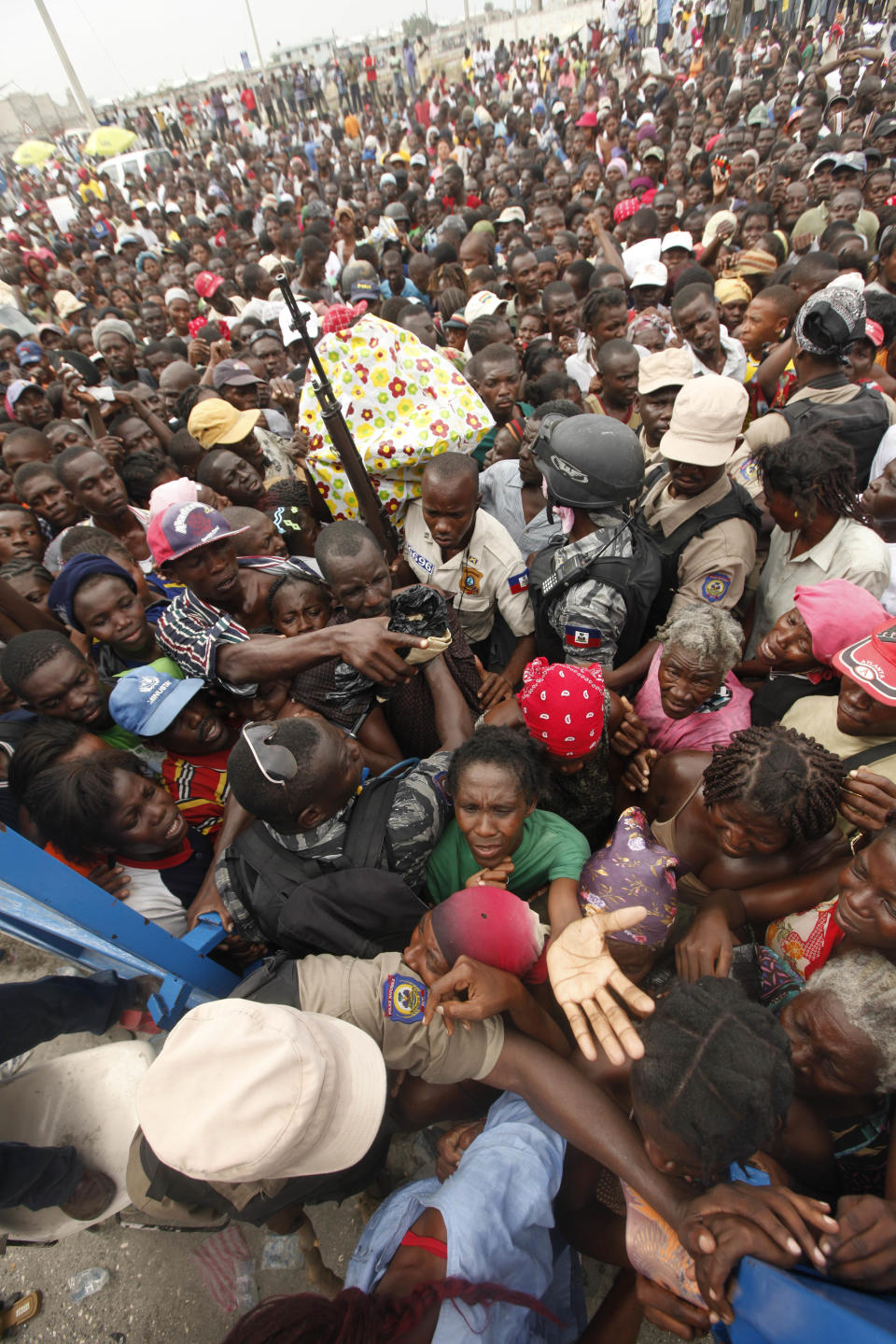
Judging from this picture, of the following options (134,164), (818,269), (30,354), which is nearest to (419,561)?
(818,269)

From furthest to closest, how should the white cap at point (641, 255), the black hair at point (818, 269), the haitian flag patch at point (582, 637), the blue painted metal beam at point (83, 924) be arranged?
1. the white cap at point (641, 255)
2. the black hair at point (818, 269)
3. the haitian flag patch at point (582, 637)
4. the blue painted metal beam at point (83, 924)

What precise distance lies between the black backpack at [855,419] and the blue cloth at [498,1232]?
3216 mm

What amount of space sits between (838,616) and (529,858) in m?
1.33

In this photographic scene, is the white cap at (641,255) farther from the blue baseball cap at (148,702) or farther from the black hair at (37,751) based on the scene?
the black hair at (37,751)

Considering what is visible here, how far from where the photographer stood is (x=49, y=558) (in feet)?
12.6

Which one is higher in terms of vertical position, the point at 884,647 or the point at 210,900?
the point at 884,647

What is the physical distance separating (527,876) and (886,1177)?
1066 millimetres

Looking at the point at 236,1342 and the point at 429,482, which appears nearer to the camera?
the point at 236,1342

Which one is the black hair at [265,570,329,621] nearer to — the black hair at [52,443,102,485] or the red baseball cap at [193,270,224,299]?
the black hair at [52,443,102,485]

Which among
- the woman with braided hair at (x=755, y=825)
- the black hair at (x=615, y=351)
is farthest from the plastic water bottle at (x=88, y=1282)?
the black hair at (x=615, y=351)

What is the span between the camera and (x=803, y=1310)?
3.11ft

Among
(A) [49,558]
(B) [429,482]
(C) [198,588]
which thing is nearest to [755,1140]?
(B) [429,482]

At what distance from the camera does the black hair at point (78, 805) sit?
6.56 ft

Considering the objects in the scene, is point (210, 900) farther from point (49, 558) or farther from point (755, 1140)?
point (49, 558)
